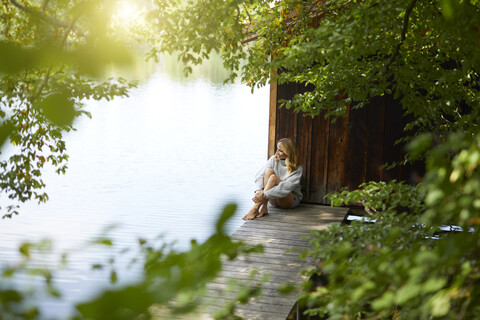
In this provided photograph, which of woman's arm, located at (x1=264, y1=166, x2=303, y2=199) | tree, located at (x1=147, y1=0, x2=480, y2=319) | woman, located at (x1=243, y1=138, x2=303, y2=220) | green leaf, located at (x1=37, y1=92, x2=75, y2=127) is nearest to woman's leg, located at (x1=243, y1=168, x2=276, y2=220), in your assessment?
woman, located at (x1=243, y1=138, x2=303, y2=220)

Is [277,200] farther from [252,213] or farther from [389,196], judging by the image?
[389,196]

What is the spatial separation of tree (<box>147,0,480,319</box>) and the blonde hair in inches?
59.0

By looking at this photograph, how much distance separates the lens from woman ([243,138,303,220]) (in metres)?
7.23

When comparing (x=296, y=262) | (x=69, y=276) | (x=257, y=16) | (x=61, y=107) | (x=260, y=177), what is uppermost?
(x=257, y=16)

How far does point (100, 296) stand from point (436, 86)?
13.4ft

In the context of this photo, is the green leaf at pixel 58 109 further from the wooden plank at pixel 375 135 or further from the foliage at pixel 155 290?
the wooden plank at pixel 375 135

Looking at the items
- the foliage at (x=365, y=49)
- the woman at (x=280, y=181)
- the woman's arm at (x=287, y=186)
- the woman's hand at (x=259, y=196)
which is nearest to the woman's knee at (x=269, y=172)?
the woman at (x=280, y=181)

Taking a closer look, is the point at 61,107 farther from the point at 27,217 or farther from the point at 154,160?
the point at 154,160

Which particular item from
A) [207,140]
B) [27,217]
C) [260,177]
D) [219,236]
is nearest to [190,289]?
[219,236]

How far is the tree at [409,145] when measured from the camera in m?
1.32

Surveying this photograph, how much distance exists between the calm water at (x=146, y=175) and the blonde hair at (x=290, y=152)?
128cm

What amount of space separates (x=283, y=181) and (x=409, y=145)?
19.9 feet

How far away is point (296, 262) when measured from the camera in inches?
216

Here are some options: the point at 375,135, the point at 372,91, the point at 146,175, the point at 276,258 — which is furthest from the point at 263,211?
the point at 146,175
